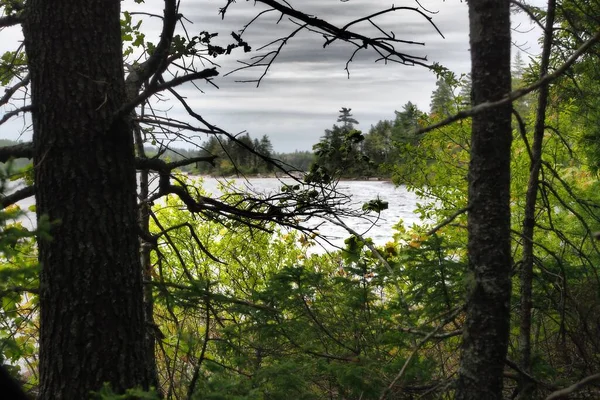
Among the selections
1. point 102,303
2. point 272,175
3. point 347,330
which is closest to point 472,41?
point 272,175

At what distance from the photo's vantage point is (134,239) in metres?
3.04

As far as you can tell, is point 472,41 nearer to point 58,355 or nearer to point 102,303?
point 102,303

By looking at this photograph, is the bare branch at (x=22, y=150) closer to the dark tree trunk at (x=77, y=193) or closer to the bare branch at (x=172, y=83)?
the dark tree trunk at (x=77, y=193)

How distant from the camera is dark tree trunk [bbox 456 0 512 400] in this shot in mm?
2514

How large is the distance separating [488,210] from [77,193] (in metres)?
2.31

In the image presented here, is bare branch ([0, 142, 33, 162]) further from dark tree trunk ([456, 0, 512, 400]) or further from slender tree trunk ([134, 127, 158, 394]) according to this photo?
dark tree trunk ([456, 0, 512, 400])

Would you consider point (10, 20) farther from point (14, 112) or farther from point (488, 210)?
point (488, 210)

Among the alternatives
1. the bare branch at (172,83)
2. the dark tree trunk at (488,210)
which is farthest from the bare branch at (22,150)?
the dark tree trunk at (488,210)

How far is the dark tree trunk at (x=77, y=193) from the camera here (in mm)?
2812

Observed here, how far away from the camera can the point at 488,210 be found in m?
2.58

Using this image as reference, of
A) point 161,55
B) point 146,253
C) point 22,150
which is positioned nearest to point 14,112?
point 22,150

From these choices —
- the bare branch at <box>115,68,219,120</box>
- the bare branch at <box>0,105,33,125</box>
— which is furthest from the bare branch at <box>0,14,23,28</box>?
the bare branch at <box>115,68,219,120</box>

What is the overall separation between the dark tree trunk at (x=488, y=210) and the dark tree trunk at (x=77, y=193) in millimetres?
2035

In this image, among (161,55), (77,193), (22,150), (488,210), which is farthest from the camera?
(161,55)
